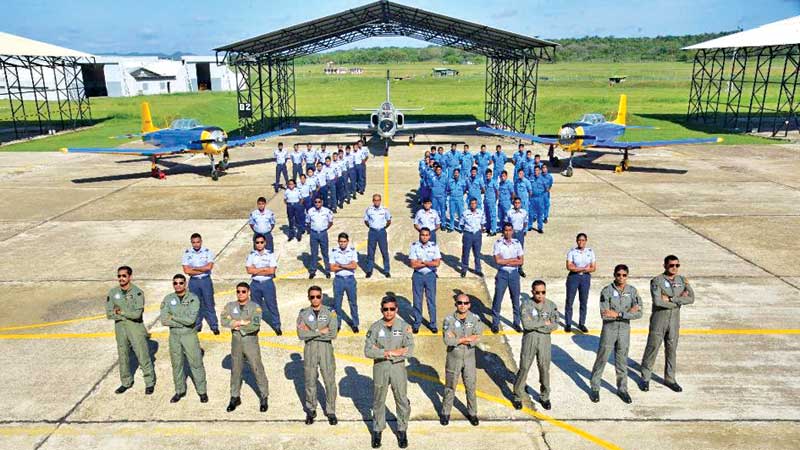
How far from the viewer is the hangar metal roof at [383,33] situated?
86.3 ft

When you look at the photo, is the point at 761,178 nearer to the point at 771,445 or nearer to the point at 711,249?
the point at 711,249

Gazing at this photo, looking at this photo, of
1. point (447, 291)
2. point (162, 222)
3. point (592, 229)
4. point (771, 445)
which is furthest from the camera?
point (162, 222)

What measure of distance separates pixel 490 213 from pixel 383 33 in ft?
85.2

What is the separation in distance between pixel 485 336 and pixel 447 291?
6.14ft

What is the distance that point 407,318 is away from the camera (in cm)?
883

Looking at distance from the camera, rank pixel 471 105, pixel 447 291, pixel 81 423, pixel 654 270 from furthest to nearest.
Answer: pixel 471 105
pixel 654 270
pixel 447 291
pixel 81 423

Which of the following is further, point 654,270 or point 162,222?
point 162,222

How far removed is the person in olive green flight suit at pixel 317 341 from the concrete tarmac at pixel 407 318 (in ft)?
1.39

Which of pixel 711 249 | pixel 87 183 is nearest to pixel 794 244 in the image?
pixel 711 249

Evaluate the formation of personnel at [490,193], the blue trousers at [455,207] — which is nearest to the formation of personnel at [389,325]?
the formation of personnel at [490,193]

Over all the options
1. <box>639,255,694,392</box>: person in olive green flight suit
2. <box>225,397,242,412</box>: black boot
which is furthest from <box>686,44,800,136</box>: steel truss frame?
<box>225,397,242,412</box>: black boot

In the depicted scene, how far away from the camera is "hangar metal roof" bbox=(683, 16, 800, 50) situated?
2908 cm

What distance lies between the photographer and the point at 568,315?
847cm

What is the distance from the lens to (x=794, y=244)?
1262 cm
